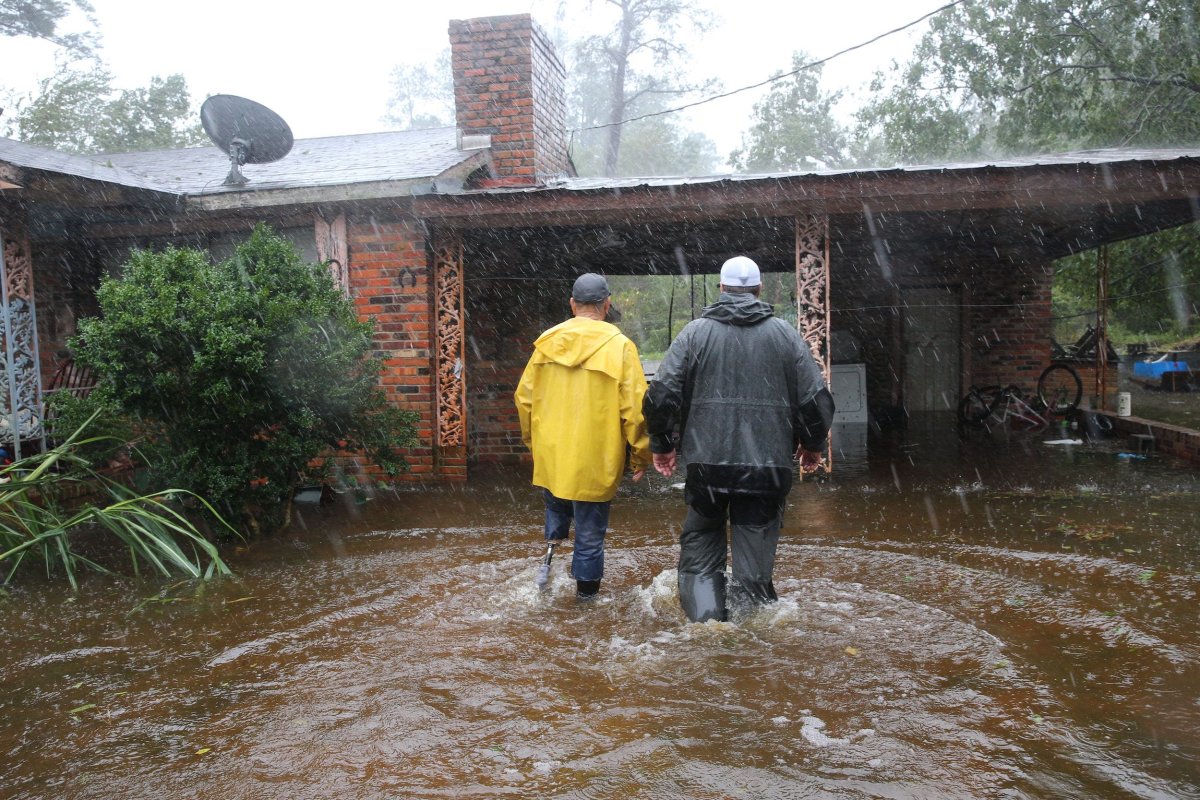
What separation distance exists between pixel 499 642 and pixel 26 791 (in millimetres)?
1904

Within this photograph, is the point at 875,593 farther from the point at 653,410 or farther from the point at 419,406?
the point at 419,406

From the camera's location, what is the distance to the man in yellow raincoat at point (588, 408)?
14.8 ft

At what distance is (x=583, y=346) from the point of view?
4.50 metres

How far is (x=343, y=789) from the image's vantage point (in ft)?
9.16

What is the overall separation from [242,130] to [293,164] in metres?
1.00

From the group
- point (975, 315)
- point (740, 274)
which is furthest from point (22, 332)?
point (975, 315)

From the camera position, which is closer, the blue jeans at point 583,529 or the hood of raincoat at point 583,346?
the hood of raincoat at point 583,346

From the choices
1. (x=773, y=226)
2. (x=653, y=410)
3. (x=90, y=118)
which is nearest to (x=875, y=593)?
(x=653, y=410)

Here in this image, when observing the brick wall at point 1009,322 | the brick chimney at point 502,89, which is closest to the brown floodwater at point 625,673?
the brick chimney at point 502,89

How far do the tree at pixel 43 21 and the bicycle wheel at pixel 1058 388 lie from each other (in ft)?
80.4

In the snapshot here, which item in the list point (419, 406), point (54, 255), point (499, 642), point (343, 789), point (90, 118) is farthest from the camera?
point (90, 118)

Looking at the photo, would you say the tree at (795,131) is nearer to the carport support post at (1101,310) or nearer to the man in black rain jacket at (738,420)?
the carport support post at (1101,310)

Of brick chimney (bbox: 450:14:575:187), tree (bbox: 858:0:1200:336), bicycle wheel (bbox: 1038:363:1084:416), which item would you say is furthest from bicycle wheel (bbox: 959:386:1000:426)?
brick chimney (bbox: 450:14:575:187)

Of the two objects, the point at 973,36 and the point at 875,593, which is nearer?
the point at 875,593
